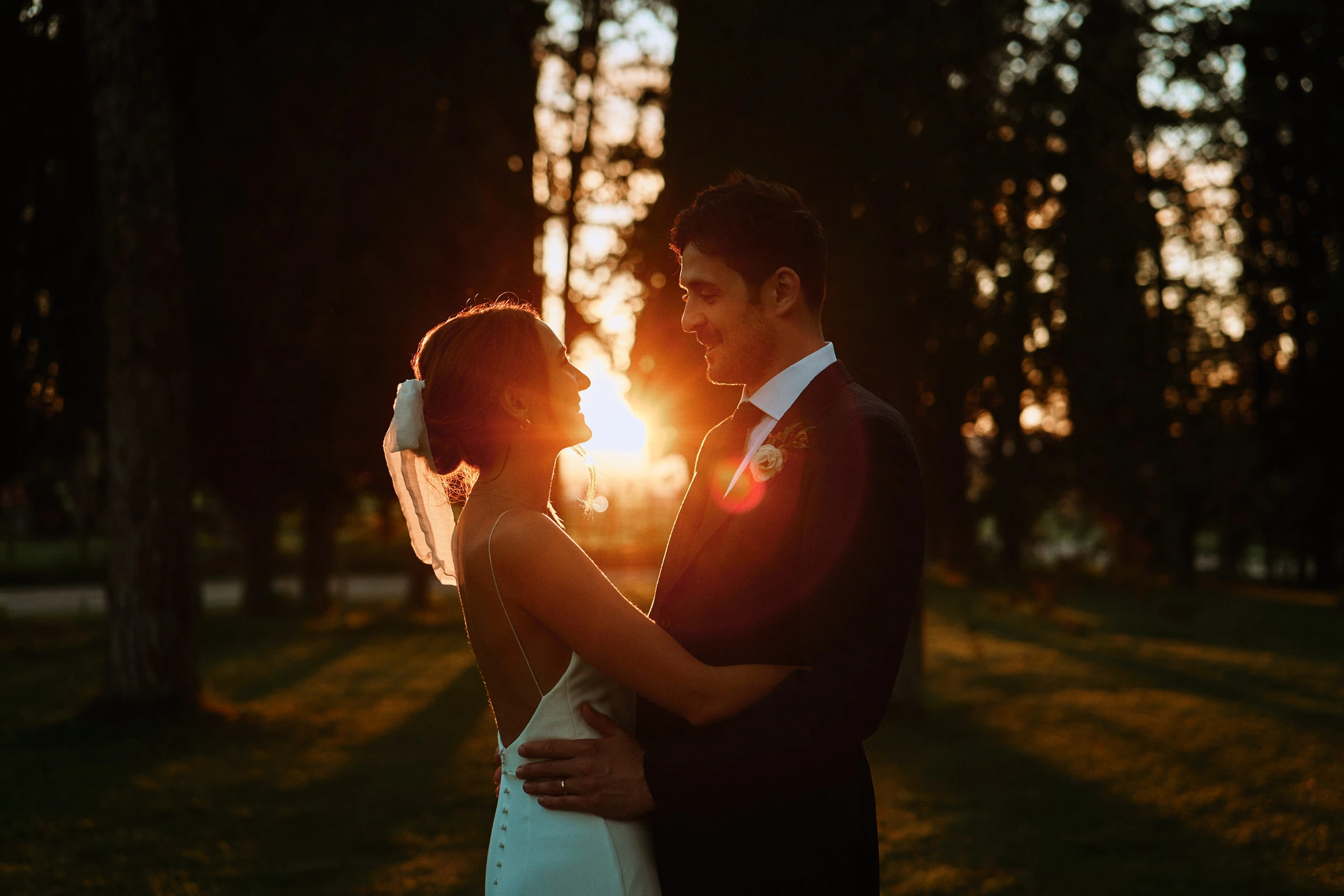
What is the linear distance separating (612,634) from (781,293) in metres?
0.87

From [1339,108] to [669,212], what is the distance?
22.4 feet

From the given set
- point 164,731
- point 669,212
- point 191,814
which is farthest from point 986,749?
point 164,731

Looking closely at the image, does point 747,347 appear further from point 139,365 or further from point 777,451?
Answer: point 139,365

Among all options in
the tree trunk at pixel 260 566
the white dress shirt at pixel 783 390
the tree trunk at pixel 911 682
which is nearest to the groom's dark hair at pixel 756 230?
the white dress shirt at pixel 783 390

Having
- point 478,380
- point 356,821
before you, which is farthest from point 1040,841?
point 478,380

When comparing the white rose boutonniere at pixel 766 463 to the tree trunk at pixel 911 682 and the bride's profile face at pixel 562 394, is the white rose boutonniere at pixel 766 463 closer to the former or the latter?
the bride's profile face at pixel 562 394

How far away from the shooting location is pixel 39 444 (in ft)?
45.0

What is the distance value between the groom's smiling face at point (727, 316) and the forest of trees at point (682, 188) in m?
5.89

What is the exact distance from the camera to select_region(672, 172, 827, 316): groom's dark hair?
2447 millimetres

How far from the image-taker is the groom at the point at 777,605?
7.11 ft

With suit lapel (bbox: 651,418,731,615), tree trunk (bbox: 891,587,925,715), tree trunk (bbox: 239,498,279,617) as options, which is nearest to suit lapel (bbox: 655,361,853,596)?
suit lapel (bbox: 651,418,731,615)

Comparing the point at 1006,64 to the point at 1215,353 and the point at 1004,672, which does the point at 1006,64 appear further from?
the point at 1215,353

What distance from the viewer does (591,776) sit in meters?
2.27

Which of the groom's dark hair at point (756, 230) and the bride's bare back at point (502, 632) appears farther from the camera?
the groom's dark hair at point (756, 230)
